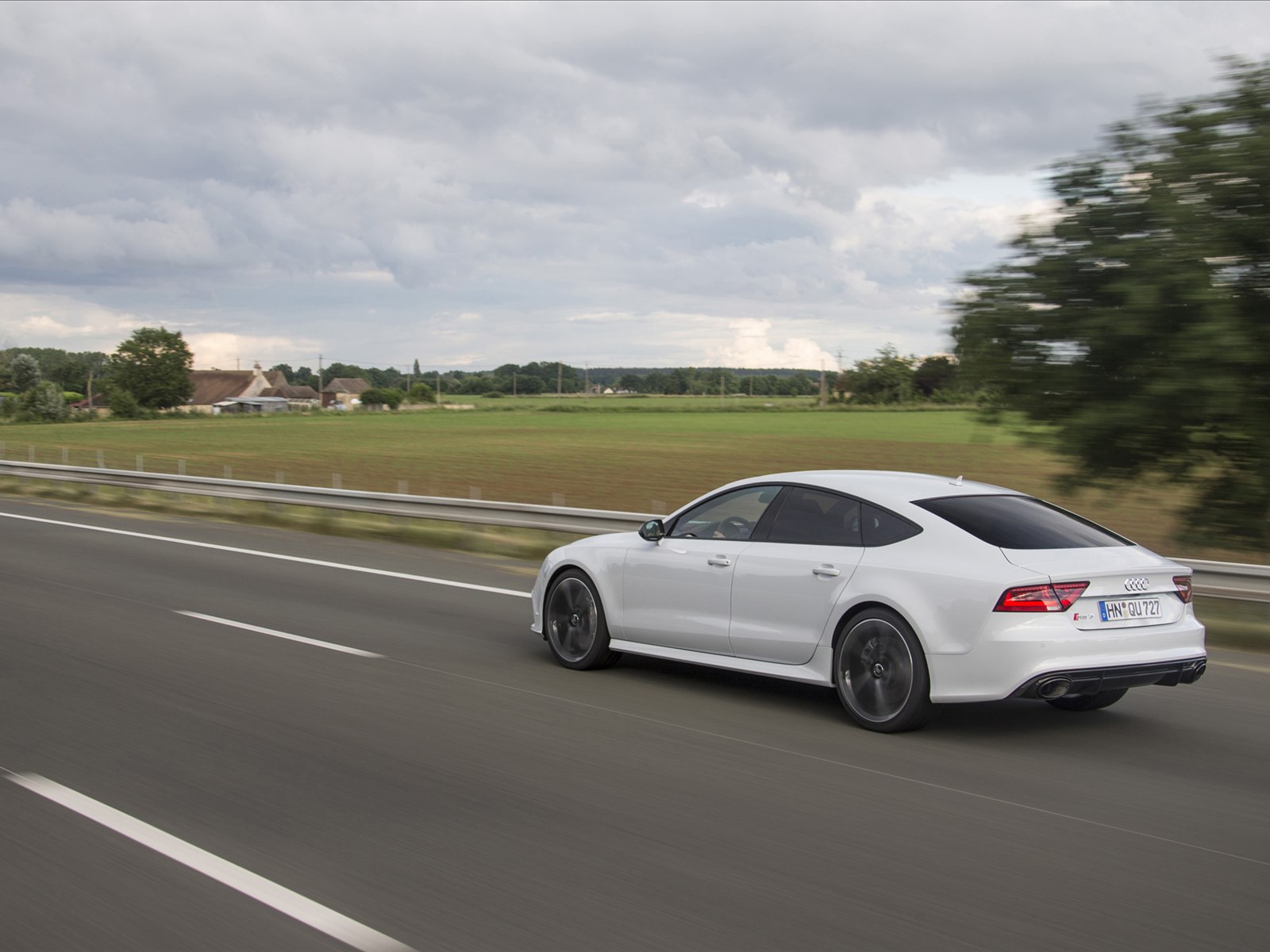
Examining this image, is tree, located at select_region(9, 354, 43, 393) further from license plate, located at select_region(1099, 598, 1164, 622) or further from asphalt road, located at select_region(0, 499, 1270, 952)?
license plate, located at select_region(1099, 598, 1164, 622)

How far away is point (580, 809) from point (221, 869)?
151 centimetres

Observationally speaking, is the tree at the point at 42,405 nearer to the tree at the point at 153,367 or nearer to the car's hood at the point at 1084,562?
the tree at the point at 153,367

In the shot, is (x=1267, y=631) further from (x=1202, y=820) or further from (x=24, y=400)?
(x=24, y=400)

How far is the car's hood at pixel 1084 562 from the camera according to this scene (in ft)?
20.3

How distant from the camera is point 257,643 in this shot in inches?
364

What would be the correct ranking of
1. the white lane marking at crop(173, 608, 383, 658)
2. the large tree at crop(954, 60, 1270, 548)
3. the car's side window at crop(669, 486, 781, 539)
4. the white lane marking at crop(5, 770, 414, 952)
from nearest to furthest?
1. the white lane marking at crop(5, 770, 414, 952)
2. the car's side window at crop(669, 486, 781, 539)
3. the white lane marking at crop(173, 608, 383, 658)
4. the large tree at crop(954, 60, 1270, 548)

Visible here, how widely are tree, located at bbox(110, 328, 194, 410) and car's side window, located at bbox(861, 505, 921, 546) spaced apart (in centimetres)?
12401

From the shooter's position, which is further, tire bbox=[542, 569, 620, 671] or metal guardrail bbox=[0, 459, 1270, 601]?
metal guardrail bbox=[0, 459, 1270, 601]

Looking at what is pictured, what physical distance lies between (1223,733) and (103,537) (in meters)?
15.2

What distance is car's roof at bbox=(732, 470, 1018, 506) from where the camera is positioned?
22.7 ft

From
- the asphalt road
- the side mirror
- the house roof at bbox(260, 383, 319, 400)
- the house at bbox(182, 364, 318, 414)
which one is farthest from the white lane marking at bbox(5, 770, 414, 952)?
the house roof at bbox(260, 383, 319, 400)

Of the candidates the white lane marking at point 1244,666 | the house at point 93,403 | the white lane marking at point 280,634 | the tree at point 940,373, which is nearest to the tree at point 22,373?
the house at point 93,403

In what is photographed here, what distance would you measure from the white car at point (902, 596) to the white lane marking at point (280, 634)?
2.10 m

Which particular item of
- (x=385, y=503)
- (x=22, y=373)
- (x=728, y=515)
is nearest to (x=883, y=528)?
(x=728, y=515)
